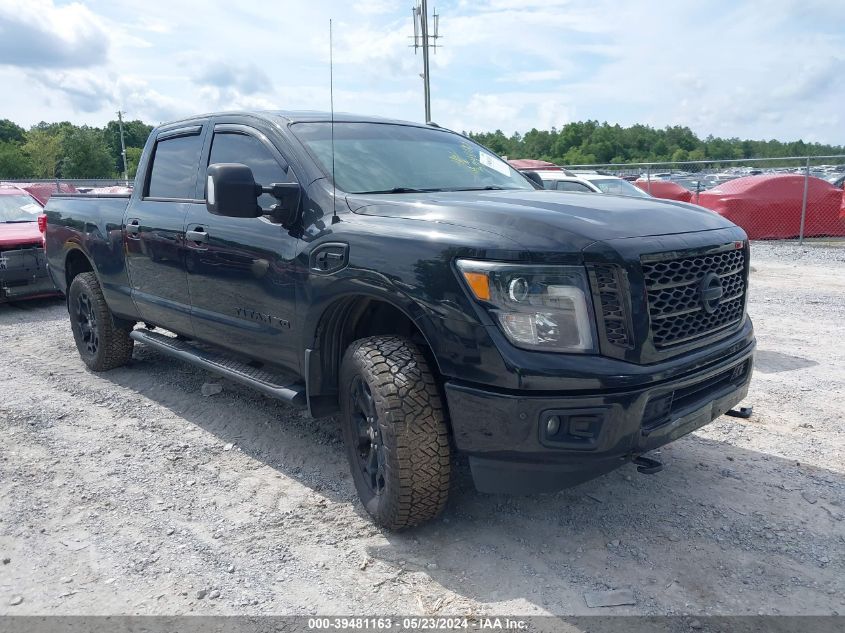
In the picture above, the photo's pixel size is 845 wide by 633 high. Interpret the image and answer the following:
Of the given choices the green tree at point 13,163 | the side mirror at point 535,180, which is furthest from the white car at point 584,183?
the green tree at point 13,163

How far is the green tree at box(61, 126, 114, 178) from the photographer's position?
219 ft

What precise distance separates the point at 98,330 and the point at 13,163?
67.1 meters

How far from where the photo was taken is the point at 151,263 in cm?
476

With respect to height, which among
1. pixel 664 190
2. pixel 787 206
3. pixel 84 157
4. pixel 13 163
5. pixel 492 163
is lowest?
pixel 787 206

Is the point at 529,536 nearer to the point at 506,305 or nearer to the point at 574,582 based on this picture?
the point at 574,582

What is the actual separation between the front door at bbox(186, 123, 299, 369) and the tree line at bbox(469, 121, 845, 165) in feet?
157

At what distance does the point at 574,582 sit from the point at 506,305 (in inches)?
46.3

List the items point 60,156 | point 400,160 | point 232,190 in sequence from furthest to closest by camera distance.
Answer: point 60,156, point 400,160, point 232,190

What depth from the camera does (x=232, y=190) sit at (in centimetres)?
327

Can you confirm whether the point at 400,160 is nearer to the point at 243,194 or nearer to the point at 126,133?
the point at 243,194

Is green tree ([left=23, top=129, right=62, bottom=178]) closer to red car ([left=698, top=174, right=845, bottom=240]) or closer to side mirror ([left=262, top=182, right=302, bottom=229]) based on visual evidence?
red car ([left=698, top=174, right=845, bottom=240])

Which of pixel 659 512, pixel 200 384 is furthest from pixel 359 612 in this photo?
pixel 200 384

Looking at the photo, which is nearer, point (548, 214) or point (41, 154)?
point (548, 214)

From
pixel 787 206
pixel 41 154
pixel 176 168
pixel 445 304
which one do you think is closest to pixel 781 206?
pixel 787 206
